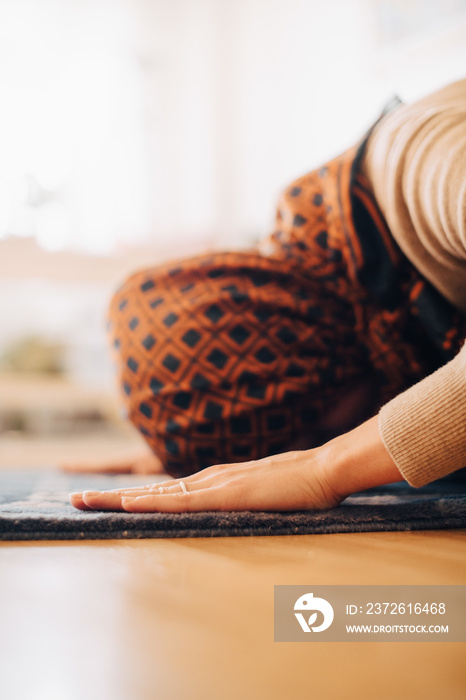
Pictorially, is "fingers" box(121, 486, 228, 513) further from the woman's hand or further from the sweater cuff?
the sweater cuff

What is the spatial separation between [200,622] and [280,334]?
16.3 inches

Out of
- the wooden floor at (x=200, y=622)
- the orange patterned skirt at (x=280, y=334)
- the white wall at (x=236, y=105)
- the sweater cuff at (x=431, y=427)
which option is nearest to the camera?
the wooden floor at (x=200, y=622)

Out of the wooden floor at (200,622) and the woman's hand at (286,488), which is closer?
the wooden floor at (200,622)

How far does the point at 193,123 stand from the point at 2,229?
103 cm

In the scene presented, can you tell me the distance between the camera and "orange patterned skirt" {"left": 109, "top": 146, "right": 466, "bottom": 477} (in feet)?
2.28

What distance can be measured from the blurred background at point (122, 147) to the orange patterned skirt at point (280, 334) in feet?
4.51

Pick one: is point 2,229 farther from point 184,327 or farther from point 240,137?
point 184,327

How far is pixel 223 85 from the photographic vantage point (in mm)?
2832
